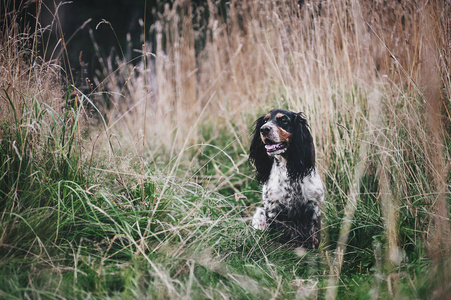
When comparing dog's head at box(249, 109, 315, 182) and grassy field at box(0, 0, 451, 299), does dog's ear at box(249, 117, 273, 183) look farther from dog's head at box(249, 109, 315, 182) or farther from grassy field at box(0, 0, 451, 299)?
grassy field at box(0, 0, 451, 299)

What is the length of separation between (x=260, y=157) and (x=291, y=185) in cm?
36

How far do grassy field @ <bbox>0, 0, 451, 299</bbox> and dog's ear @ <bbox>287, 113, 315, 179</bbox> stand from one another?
0.32 m

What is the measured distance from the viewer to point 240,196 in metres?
2.37

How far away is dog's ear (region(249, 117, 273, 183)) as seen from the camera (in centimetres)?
259

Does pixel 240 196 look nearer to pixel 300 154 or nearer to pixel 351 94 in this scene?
pixel 300 154

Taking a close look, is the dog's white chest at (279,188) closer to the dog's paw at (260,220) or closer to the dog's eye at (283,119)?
the dog's paw at (260,220)

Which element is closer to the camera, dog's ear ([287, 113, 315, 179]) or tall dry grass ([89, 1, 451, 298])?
tall dry grass ([89, 1, 451, 298])

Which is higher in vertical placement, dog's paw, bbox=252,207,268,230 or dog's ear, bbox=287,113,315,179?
dog's ear, bbox=287,113,315,179

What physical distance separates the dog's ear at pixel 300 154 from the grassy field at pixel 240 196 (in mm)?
317

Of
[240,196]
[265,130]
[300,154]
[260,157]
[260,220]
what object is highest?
[265,130]

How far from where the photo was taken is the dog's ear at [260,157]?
8.51 ft

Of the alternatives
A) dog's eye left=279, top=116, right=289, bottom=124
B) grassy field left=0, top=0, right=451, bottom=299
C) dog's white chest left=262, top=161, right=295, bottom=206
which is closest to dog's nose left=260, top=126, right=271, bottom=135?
dog's eye left=279, top=116, right=289, bottom=124

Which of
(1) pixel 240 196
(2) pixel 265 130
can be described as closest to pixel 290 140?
(2) pixel 265 130

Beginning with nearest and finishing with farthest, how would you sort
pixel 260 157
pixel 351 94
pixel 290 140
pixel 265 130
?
1. pixel 265 130
2. pixel 290 140
3. pixel 260 157
4. pixel 351 94
